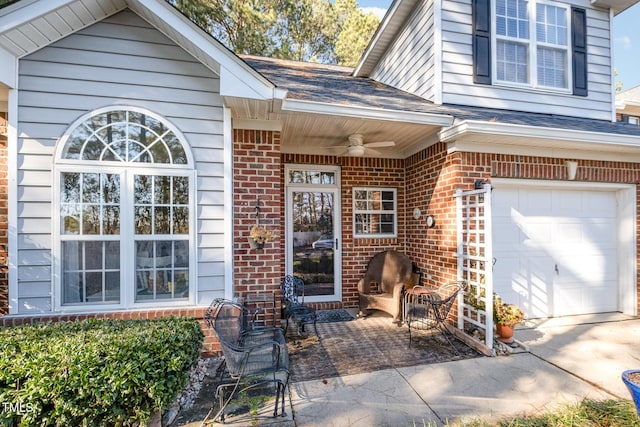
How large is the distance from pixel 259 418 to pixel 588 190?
6.07 metres

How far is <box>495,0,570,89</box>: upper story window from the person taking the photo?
16.7 ft

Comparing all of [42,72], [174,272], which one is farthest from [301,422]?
[42,72]

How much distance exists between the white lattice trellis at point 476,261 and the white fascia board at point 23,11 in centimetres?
502

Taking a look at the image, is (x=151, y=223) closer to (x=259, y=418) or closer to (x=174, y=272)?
(x=174, y=272)

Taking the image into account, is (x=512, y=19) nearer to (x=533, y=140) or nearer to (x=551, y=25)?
(x=551, y=25)

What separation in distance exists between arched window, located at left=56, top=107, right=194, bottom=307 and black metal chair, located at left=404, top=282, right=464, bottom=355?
3056 mm

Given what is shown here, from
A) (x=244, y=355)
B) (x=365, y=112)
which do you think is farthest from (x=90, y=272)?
(x=365, y=112)

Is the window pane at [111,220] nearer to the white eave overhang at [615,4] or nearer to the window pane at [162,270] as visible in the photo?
the window pane at [162,270]

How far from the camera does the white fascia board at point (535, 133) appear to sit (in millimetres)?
3998

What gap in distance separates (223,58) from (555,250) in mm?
5680

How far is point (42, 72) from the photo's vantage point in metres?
3.23

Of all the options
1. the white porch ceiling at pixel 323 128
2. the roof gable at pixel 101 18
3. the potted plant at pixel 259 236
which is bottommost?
the potted plant at pixel 259 236

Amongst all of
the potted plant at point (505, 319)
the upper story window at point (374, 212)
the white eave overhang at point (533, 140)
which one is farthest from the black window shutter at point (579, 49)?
the potted plant at point (505, 319)

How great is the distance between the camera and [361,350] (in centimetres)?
379
